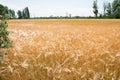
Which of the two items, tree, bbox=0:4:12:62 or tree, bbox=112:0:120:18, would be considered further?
tree, bbox=112:0:120:18

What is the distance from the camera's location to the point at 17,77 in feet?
15.6

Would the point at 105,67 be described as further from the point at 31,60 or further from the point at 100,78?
the point at 31,60

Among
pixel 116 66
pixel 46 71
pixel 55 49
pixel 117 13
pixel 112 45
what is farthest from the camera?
pixel 117 13

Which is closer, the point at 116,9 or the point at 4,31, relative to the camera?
the point at 4,31

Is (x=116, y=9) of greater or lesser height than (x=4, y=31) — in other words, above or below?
above

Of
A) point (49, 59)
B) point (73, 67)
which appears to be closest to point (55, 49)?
point (49, 59)

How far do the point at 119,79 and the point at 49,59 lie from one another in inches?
63.2

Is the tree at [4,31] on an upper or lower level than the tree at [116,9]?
lower

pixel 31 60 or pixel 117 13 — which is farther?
pixel 117 13

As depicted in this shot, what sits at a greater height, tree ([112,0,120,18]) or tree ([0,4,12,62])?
tree ([112,0,120,18])

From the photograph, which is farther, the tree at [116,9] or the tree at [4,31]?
the tree at [116,9]

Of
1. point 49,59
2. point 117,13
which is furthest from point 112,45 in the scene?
point 117,13

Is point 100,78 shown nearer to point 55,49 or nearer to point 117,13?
point 55,49

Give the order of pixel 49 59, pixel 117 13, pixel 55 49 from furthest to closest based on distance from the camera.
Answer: pixel 117 13 → pixel 55 49 → pixel 49 59
